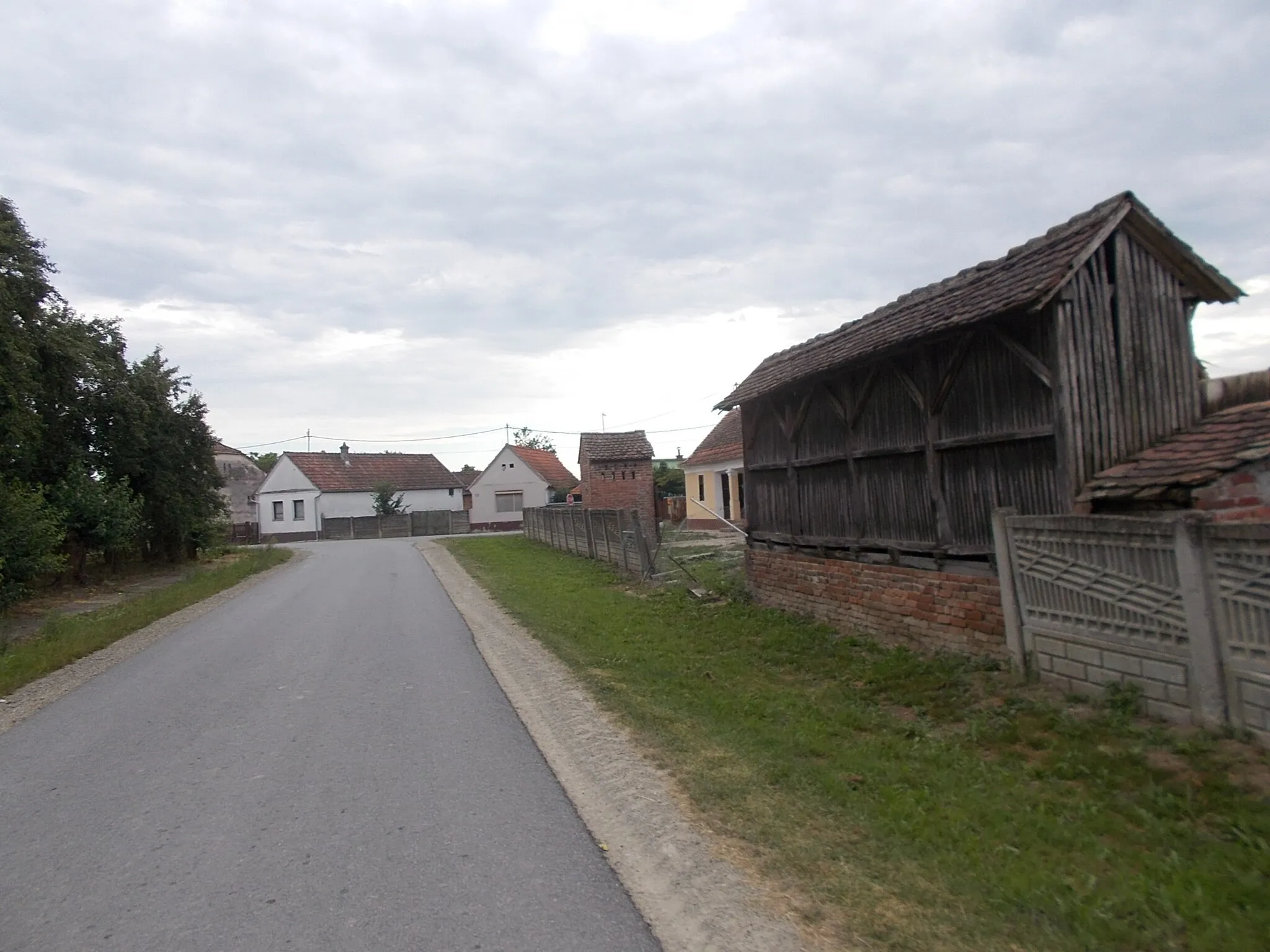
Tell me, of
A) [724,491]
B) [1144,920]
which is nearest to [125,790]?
[1144,920]

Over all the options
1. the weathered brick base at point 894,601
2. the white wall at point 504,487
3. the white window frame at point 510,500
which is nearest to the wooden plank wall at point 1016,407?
the weathered brick base at point 894,601

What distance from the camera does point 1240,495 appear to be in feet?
20.8

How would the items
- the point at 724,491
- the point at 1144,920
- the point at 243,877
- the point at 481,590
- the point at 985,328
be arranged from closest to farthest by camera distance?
the point at 1144,920 → the point at 243,877 → the point at 985,328 → the point at 481,590 → the point at 724,491

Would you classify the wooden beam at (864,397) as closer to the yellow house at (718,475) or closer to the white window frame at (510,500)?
the yellow house at (718,475)

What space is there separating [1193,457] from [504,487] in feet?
185

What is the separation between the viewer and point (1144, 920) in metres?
3.62

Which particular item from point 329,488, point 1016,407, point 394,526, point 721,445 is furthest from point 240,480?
point 1016,407

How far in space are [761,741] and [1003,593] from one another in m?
2.58

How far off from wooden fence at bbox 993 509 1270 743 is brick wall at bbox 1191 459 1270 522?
862mm

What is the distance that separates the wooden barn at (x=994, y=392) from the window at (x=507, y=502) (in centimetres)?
5124

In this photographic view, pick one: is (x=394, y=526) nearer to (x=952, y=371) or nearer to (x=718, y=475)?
(x=718, y=475)

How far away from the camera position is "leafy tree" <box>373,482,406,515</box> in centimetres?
5991

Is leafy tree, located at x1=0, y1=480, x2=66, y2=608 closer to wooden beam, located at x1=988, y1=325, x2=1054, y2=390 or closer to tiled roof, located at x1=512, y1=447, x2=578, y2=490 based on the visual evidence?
wooden beam, located at x1=988, y1=325, x2=1054, y2=390

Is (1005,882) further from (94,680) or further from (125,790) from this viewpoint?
(94,680)
